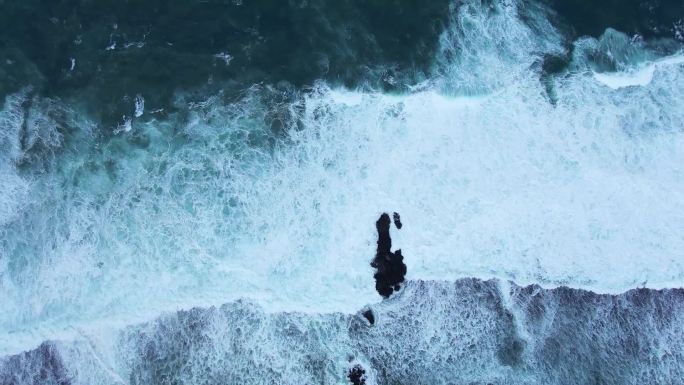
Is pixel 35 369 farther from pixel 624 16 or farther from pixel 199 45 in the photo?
pixel 624 16

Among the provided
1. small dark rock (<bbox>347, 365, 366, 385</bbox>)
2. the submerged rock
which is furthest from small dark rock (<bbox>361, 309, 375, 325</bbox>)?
small dark rock (<bbox>347, 365, 366, 385</bbox>)

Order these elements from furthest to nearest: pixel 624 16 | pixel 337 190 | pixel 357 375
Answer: pixel 624 16 → pixel 337 190 → pixel 357 375

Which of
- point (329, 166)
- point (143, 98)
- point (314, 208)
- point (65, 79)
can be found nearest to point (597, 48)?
point (329, 166)

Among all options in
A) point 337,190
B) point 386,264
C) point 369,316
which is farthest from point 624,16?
point 369,316

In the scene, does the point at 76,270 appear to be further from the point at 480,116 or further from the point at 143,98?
the point at 480,116

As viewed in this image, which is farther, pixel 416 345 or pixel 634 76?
pixel 634 76

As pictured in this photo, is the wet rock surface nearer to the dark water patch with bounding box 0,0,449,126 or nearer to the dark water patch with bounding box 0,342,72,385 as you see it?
the dark water patch with bounding box 0,342,72,385

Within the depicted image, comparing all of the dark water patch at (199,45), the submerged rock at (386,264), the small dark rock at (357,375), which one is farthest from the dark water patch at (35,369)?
the submerged rock at (386,264)
